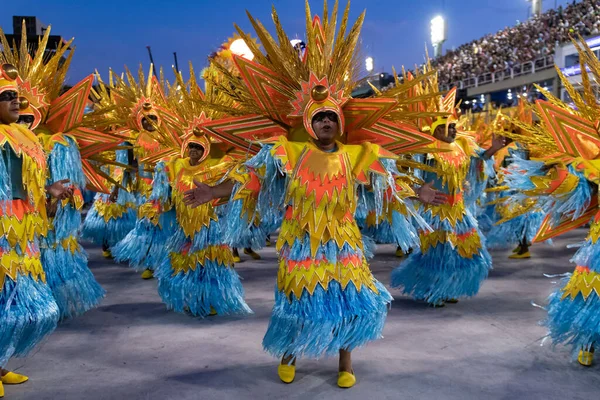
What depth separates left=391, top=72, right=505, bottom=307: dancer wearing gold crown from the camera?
15.6 feet

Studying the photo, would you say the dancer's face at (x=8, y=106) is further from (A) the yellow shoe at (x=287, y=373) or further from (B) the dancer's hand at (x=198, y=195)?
(A) the yellow shoe at (x=287, y=373)

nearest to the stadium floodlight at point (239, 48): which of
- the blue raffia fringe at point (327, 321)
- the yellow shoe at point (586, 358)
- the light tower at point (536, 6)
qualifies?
the blue raffia fringe at point (327, 321)

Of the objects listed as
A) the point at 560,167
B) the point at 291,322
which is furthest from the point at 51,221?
the point at 560,167

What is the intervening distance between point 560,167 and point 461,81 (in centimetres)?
2264

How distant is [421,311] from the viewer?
4.73 m

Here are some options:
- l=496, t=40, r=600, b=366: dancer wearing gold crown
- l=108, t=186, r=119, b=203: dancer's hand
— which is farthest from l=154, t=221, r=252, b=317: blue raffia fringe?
l=496, t=40, r=600, b=366: dancer wearing gold crown

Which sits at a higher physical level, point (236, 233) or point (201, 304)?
point (236, 233)

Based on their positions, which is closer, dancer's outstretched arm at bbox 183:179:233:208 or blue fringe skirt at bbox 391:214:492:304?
dancer's outstretched arm at bbox 183:179:233:208

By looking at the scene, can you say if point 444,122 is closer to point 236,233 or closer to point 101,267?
point 236,233

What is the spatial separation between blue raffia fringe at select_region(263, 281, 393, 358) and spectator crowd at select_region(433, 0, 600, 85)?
51.1ft

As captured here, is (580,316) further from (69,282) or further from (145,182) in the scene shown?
(145,182)

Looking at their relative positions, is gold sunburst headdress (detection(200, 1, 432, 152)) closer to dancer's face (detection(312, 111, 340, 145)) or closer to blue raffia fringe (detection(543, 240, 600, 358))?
dancer's face (detection(312, 111, 340, 145))

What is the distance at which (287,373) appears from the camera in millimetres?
3191

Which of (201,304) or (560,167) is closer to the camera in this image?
(560,167)
